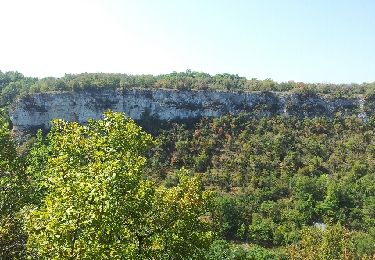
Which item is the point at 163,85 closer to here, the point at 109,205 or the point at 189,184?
the point at 189,184

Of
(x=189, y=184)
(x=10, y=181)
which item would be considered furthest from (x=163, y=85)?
(x=189, y=184)

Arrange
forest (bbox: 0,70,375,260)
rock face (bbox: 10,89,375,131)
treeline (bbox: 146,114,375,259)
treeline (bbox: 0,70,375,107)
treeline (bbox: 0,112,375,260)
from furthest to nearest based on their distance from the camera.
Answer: treeline (bbox: 0,70,375,107), rock face (bbox: 10,89,375,131), treeline (bbox: 146,114,375,259), forest (bbox: 0,70,375,260), treeline (bbox: 0,112,375,260)

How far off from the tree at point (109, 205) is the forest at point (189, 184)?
0.05 meters

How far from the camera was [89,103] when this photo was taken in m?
103

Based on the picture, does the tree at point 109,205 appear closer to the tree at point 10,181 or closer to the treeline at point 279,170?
the tree at point 10,181

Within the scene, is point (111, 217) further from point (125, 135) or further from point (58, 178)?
point (125, 135)

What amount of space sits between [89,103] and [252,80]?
144ft

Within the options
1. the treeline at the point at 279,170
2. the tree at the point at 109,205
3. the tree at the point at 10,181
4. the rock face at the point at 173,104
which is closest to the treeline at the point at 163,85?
the rock face at the point at 173,104

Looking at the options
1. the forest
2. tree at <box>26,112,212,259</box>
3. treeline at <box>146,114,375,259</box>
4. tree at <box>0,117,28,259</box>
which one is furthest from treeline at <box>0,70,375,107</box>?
tree at <box>26,112,212,259</box>

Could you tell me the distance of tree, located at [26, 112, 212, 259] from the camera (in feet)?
41.5

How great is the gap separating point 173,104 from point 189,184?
84956 mm

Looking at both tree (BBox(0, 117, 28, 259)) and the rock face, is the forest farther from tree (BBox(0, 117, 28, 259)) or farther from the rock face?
the rock face

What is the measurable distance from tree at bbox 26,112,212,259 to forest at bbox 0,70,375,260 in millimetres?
50

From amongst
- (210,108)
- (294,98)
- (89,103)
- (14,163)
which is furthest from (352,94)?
(14,163)
